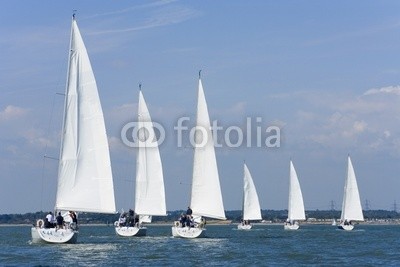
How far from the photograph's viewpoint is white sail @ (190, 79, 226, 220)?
68750 millimetres

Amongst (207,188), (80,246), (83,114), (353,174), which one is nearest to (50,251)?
(80,246)

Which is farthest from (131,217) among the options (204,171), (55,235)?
(55,235)

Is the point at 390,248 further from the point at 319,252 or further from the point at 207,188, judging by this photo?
the point at 207,188

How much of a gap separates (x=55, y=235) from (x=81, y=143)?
19.2 feet

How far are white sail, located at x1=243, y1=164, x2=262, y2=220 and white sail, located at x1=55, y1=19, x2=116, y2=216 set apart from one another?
54993 mm

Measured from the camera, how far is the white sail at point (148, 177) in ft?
253

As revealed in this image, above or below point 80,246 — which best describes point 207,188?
above

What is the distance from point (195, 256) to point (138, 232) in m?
23.4

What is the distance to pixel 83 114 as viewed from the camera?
56.3 meters

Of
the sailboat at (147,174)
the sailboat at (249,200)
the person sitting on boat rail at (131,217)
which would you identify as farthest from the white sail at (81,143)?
the sailboat at (249,200)

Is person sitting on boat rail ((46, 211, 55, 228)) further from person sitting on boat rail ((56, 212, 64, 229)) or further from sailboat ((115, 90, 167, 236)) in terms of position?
sailboat ((115, 90, 167, 236))

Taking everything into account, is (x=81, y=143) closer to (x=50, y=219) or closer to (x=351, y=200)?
(x=50, y=219)

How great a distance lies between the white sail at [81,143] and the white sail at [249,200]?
55.0 meters

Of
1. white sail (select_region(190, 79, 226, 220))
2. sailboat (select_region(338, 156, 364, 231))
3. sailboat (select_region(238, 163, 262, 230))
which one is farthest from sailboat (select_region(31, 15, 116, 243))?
sailboat (select_region(338, 156, 364, 231))
